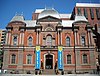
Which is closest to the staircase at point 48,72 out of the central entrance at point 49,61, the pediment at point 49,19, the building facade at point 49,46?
the building facade at point 49,46

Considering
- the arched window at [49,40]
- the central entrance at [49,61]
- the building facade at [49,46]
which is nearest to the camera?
the building facade at [49,46]

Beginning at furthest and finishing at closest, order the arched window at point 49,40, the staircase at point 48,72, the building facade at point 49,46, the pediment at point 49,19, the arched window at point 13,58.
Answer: the pediment at point 49,19, the arched window at point 49,40, the arched window at point 13,58, the building facade at point 49,46, the staircase at point 48,72

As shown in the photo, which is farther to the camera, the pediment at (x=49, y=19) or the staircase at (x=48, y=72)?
the pediment at (x=49, y=19)

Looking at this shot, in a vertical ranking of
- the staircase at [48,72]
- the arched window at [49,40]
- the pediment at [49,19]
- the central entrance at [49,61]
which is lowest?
the staircase at [48,72]

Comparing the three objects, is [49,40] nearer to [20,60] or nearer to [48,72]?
[48,72]

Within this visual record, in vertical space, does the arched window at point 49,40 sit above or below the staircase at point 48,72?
above

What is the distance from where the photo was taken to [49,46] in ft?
119

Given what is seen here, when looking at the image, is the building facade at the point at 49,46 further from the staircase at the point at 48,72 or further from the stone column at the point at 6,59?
the staircase at the point at 48,72

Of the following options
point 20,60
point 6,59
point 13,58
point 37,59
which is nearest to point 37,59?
point 37,59

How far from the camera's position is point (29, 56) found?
36219mm

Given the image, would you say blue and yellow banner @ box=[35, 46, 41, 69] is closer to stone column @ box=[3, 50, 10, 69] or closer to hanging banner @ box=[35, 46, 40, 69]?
hanging banner @ box=[35, 46, 40, 69]

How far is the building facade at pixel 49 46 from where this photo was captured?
3528cm

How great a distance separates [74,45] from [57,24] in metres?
5.92

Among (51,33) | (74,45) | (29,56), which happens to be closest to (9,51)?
(29,56)
